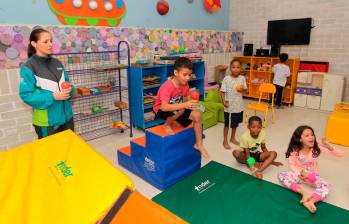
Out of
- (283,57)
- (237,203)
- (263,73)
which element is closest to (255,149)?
(237,203)

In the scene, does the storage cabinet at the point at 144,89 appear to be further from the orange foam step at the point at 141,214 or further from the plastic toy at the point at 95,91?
the orange foam step at the point at 141,214

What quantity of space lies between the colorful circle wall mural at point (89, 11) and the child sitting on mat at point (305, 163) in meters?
3.60

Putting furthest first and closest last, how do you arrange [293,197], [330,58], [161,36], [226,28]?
1. [226,28]
2. [330,58]
3. [161,36]
4. [293,197]

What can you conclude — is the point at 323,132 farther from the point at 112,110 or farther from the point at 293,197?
the point at 112,110

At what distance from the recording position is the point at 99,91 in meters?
4.10

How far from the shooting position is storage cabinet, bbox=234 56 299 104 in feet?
21.1

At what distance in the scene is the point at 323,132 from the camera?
4590 millimetres

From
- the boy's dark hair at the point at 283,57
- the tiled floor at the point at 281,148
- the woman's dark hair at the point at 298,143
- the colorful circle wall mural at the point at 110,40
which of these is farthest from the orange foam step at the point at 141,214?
the boy's dark hair at the point at 283,57

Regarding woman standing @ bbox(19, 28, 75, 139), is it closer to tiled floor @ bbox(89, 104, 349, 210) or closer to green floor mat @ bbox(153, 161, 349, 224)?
tiled floor @ bbox(89, 104, 349, 210)

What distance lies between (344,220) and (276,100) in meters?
4.35

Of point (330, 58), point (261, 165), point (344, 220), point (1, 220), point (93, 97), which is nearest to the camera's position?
point (1, 220)

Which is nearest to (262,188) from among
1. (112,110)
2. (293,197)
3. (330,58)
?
(293,197)

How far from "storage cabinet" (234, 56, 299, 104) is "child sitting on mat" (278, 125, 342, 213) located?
399cm

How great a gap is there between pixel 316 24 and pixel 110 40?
195 inches
